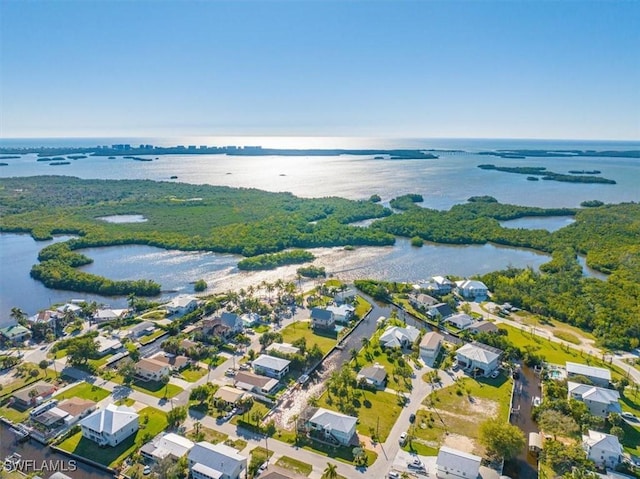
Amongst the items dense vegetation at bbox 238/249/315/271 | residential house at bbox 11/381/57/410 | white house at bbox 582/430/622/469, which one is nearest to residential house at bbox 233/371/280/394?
residential house at bbox 11/381/57/410

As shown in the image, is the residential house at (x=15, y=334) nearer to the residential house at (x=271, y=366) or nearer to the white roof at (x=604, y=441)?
the residential house at (x=271, y=366)

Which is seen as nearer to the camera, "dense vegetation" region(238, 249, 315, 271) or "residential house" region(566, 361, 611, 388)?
"residential house" region(566, 361, 611, 388)

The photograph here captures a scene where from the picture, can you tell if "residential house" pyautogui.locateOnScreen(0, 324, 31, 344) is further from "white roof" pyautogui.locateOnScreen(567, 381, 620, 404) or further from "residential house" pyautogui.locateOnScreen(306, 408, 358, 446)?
"white roof" pyautogui.locateOnScreen(567, 381, 620, 404)

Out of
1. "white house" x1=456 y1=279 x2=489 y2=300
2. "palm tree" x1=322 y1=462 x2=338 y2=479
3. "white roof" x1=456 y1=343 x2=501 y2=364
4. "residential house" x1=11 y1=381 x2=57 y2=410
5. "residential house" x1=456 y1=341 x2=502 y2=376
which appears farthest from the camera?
"white house" x1=456 y1=279 x2=489 y2=300

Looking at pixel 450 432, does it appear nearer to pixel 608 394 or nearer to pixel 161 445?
pixel 608 394

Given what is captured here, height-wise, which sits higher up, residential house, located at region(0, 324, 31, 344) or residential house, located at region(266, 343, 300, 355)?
residential house, located at region(0, 324, 31, 344)

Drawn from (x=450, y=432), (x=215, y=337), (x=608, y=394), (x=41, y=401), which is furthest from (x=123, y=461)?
(x=608, y=394)

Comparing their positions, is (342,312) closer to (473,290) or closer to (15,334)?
(473,290)

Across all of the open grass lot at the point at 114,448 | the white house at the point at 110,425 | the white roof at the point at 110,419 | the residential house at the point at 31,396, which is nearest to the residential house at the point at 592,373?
the open grass lot at the point at 114,448
